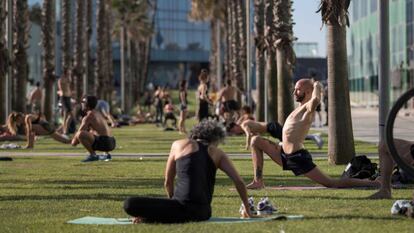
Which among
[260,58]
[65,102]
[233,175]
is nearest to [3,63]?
[65,102]

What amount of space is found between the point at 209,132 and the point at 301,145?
332 centimetres

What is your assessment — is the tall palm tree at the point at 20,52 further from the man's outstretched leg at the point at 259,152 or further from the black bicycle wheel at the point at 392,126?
the black bicycle wheel at the point at 392,126

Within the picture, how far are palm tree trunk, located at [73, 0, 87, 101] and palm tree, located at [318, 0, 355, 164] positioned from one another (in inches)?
1258

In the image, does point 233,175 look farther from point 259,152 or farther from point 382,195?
point 259,152

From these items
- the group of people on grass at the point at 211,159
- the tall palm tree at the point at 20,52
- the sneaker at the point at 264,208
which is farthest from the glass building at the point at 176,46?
the sneaker at the point at 264,208

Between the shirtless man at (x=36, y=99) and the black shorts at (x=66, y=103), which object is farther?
the shirtless man at (x=36, y=99)

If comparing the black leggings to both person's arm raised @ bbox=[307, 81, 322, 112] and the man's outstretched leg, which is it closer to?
person's arm raised @ bbox=[307, 81, 322, 112]

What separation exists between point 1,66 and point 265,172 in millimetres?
17662

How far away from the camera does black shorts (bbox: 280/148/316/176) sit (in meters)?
12.6

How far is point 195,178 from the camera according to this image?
9.65m

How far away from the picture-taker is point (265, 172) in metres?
16.8

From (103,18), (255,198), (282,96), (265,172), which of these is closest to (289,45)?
(282,96)

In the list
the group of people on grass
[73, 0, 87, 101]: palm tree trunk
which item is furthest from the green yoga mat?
[73, 0, 87, 101]: palm tree trunk

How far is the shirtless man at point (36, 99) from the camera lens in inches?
1553
